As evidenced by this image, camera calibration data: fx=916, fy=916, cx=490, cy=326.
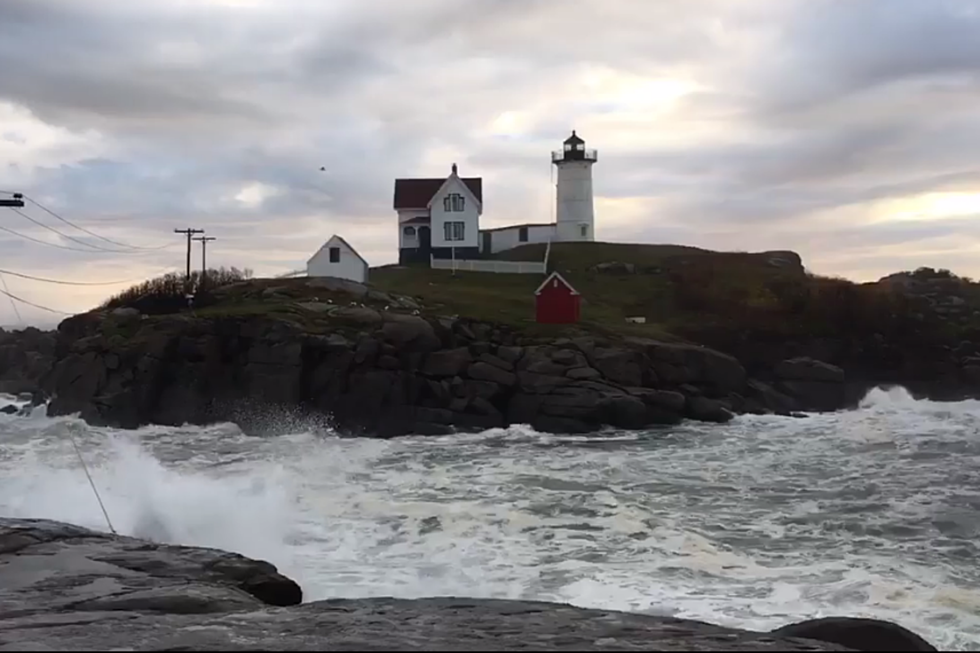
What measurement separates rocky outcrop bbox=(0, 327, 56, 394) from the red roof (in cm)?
2013

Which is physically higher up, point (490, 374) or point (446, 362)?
point (446, 362)

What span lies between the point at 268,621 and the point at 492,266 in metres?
43.6

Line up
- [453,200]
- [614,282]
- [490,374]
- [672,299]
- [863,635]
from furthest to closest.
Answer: [453,200], [614,282], [672,299], [490,374], [863,635]

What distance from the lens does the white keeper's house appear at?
51.0 metres

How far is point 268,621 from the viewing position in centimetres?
610

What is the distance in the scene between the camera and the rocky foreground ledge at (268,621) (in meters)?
5.20

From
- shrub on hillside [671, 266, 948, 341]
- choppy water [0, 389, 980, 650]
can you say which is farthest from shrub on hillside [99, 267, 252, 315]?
shrub on hillside [671, 266, 948, 341]

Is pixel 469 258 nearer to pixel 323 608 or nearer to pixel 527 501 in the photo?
pixel 527 501

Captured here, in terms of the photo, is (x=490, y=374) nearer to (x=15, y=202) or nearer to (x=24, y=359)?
(x=15, y=202)

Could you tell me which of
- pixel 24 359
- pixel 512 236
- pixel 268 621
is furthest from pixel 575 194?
pixel 268 621

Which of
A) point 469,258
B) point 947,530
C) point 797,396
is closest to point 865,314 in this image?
point 797,396

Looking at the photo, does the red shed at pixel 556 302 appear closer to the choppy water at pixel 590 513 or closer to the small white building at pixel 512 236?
the choppy water at pixel 590 513

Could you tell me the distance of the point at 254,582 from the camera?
8.30 m

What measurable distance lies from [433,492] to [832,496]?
716 centimetres
